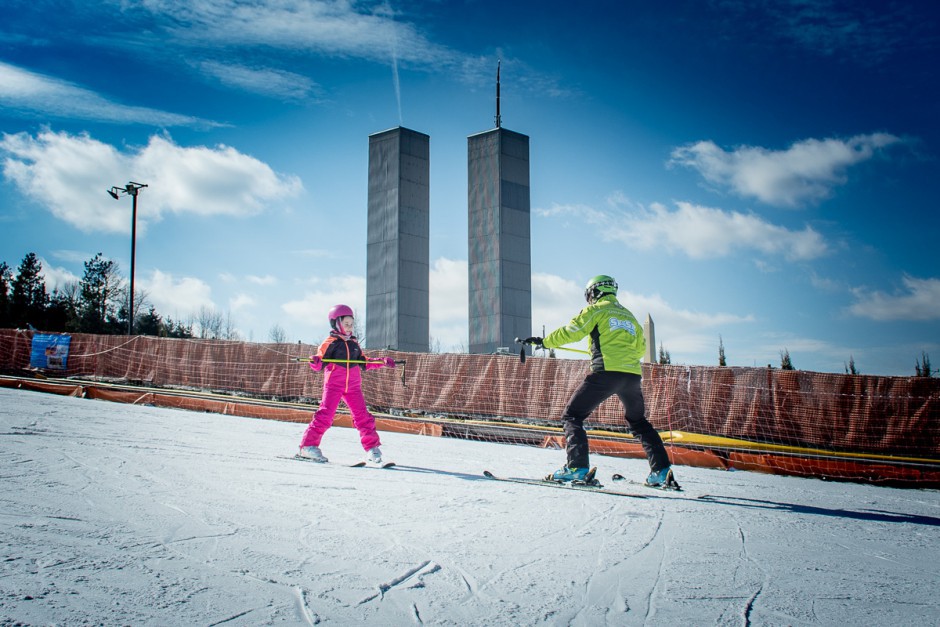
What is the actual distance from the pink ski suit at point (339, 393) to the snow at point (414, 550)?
962mm

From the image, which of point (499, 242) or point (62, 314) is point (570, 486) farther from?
point (62, 314)

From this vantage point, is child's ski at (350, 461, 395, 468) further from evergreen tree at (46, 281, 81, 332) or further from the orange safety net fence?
evergreen tree at (46, 281, 81, 332)

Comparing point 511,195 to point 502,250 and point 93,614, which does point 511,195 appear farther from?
point 93,614

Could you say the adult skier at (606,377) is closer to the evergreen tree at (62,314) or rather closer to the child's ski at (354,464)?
the child's ski at (354,464)

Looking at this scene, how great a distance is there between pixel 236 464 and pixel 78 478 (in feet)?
5.09

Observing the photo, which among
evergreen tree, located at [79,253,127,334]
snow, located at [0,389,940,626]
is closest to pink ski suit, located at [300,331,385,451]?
snow, located at [0,389,940,626]

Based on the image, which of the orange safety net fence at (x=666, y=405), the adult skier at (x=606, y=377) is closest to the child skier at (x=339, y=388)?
the adult skier at (x=606, y=377)

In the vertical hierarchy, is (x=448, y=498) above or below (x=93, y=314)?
below

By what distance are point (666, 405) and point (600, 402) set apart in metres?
6.10

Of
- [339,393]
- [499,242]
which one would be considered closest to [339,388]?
[339,393]

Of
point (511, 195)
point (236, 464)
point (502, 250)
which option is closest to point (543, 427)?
point (236, 464)

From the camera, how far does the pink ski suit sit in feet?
23.4

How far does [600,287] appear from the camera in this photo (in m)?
6.29

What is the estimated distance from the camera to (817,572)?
11.0 feet
